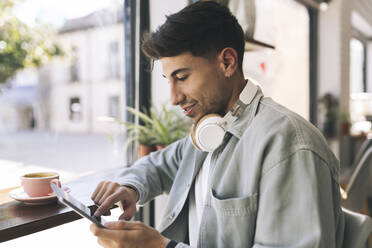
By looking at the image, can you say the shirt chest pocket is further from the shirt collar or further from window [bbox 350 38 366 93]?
window [bbox 350 38 366 93]

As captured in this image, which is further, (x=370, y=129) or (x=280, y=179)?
(x=370, y=129)

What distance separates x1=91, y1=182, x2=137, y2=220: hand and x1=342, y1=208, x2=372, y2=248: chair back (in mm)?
651

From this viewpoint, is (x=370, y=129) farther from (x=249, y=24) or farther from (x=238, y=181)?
(x=238, y=181)

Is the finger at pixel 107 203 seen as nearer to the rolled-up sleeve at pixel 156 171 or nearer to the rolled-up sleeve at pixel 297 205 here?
the rolled-up sleeve at pixel 156 171

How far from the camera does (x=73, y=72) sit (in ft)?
6.17

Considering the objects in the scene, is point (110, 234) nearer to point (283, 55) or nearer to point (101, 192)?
point (101, 192)

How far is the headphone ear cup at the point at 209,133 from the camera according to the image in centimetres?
99

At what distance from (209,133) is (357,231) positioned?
0.49 metres

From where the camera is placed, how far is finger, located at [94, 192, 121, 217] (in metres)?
0.96

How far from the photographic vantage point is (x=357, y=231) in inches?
35.0

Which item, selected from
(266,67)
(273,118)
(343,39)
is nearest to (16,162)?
(273,118)

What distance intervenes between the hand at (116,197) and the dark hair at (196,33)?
1.52 ft

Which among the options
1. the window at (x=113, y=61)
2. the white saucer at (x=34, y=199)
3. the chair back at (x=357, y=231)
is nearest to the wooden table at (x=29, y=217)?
the white saucer at (x=34, y=199)

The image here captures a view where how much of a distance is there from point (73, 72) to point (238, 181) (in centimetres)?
134
